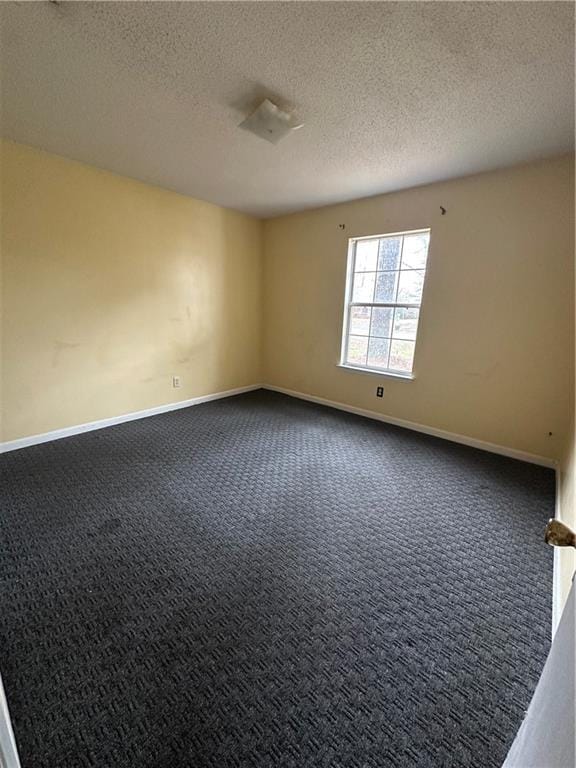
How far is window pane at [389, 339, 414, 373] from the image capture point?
134 inches

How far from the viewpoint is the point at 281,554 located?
1.70 metres

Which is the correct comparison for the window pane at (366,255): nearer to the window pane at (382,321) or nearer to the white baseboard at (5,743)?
the window pane at (382,321)

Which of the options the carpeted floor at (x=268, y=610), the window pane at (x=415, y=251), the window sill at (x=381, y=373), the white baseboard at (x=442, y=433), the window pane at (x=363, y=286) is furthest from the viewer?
the window pane at (x=363, y=286)

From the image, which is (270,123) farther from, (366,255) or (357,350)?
(357,350)

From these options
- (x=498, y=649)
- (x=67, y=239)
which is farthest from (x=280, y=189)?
(x=498, y=649)

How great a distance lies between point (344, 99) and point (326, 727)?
274cm

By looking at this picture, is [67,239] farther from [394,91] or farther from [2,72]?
[394,91]

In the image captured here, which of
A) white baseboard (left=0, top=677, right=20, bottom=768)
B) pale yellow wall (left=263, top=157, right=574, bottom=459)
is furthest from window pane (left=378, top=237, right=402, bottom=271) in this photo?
white baseboard (left=0, top=677, right=20, bottom=768)

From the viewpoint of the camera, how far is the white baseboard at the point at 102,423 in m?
2.74

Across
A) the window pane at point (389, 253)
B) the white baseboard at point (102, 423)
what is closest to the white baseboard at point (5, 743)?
the white baseboard at point (102, 423)

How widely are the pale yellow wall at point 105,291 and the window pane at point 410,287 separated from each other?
6.75 ft

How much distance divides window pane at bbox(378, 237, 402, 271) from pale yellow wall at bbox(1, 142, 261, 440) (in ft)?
5.84

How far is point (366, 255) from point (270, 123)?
1995 millimetres

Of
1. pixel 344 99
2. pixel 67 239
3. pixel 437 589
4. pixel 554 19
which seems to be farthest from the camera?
pixel 67 239
